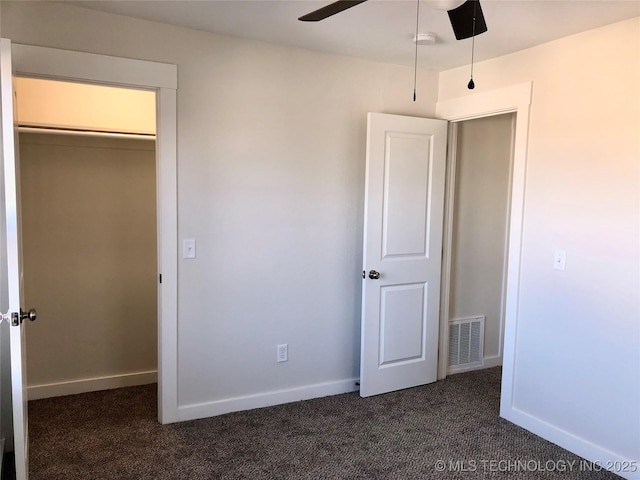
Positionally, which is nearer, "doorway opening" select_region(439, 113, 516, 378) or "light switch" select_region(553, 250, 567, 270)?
"light switch" select_region(553, 250, 567, 270)

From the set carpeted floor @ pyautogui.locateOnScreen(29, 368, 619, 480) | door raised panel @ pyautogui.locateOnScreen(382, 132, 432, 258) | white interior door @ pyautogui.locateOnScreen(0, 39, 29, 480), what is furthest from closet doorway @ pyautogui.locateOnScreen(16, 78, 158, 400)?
door raised panel @ pyautogui.locateOnScreen(382, 132, 432, 258)

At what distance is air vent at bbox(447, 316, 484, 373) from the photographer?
156 inches

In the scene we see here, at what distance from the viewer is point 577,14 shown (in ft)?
7.97

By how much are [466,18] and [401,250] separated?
1.80 meters

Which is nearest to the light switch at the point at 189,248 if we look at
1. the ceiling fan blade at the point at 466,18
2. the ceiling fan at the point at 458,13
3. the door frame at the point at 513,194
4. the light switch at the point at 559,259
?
the ceiling fan at the point at 458,13

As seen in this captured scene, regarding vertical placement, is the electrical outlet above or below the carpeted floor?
above

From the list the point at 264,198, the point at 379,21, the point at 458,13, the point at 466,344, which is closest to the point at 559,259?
the point at 466,344

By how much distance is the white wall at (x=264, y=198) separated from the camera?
2.89 metres

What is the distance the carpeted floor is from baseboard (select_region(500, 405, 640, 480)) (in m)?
0.05

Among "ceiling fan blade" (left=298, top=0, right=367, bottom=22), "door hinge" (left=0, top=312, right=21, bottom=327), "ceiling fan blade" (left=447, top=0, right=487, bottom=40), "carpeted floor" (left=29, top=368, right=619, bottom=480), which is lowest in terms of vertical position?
"carpeted floor" (left=29, top=368, right=619, bottom=480)

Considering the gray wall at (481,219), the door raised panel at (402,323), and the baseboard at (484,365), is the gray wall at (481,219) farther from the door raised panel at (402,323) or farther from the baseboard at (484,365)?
the door raised panel at (402,323)

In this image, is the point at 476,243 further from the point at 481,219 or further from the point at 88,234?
the point at 88,234

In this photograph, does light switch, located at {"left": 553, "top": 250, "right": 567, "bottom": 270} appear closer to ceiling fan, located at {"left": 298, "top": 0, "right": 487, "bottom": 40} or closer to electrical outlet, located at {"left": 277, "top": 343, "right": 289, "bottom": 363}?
ceiling fan, located at {"left": 298, "top": 0, "right": 487, "bottom": 40}

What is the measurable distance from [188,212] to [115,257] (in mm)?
984
